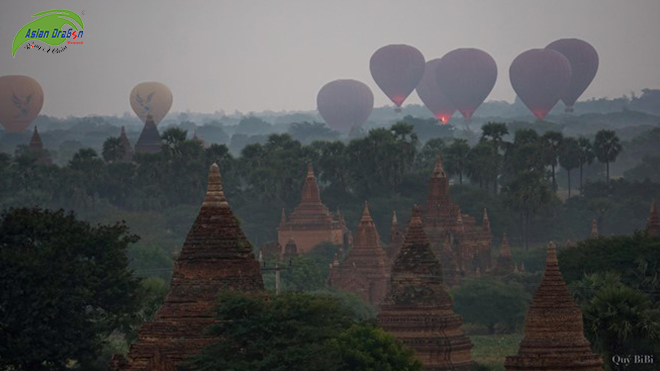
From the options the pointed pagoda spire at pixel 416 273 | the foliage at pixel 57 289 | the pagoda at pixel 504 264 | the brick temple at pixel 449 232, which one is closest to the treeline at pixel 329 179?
the brick temple at pixel 449 232

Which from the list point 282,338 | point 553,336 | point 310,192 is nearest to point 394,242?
point 310,192

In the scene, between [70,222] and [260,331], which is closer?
[260,331]

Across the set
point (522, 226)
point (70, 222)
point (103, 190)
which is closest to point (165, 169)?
point (103, 190)

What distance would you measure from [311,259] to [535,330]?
6679 centimetres

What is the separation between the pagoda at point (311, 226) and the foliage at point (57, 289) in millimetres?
67681

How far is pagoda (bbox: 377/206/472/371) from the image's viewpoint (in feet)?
202

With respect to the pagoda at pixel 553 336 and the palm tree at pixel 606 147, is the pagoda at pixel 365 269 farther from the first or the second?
the pagoda at pixel 553 336

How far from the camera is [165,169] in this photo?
16112cm

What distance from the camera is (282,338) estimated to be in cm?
4716

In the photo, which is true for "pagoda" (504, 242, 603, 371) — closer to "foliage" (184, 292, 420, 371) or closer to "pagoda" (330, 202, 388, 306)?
"foliage" (184, 292, 420, 371)

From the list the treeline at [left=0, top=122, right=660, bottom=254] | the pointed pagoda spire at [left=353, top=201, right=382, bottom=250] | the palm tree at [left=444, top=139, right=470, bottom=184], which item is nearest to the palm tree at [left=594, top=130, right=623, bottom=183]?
the treeline at [left=0, top=122, right=660, bottom=254]

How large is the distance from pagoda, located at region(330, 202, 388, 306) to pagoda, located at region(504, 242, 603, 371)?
57249 mm

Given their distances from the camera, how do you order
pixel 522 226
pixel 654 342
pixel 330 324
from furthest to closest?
pixel 522 226 → pixel 654 342 → pixel 330 324

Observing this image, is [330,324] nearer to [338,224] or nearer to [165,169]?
[338,224]
